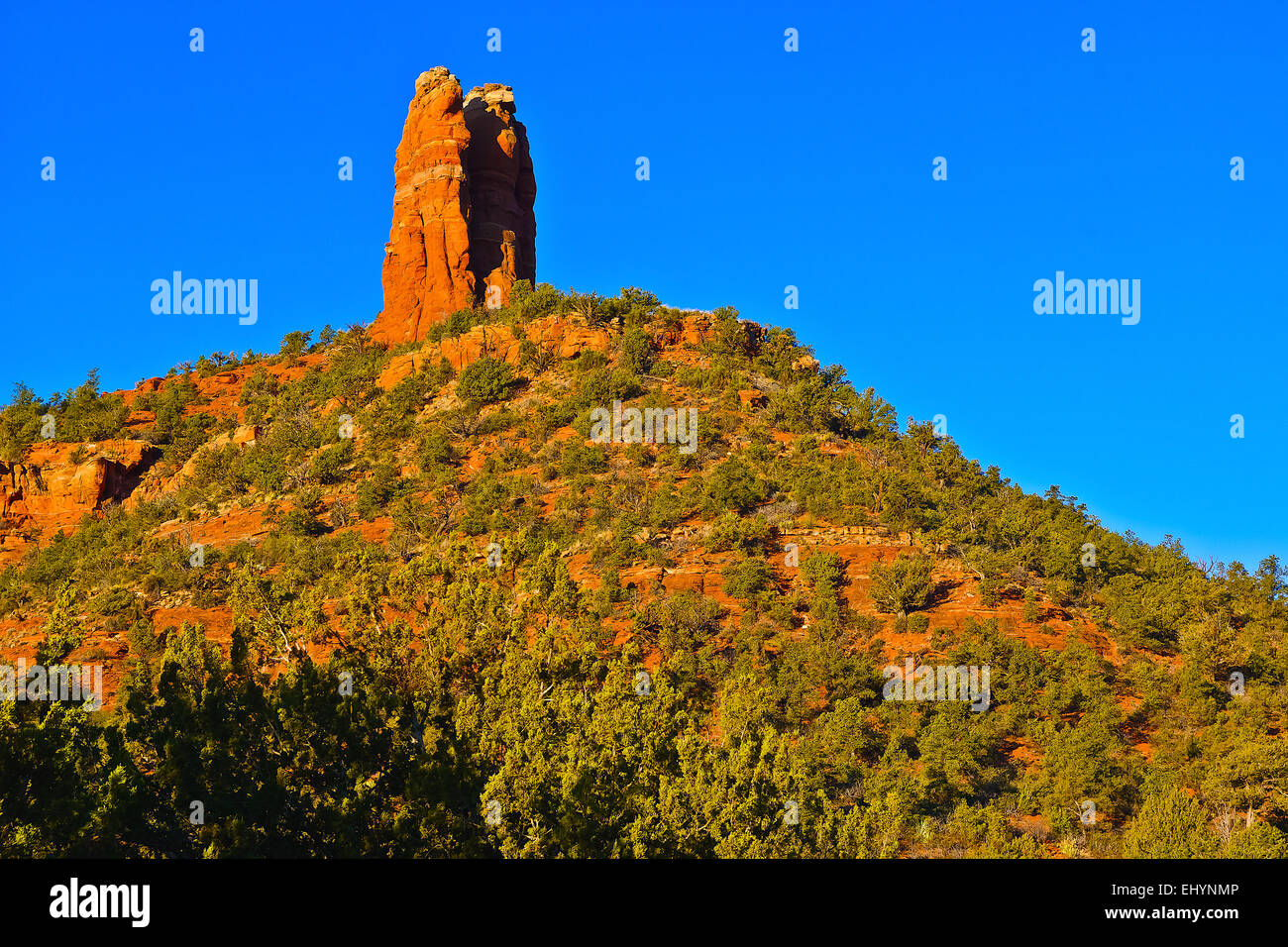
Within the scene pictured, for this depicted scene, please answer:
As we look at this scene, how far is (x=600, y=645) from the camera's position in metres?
26.2

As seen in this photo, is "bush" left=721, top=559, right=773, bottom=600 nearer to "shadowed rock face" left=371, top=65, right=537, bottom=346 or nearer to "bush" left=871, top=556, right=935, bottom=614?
"bush" left=871, top=556, right=935, bottom=614

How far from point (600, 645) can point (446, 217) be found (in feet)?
125

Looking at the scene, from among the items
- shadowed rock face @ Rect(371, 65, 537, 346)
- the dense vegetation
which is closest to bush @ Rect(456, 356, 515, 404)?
the dense vegetation

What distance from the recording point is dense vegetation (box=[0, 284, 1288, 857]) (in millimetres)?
17500

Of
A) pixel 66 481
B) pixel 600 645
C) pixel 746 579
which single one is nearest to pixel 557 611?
pixel 600 645

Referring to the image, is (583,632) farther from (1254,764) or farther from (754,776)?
(1254,764)

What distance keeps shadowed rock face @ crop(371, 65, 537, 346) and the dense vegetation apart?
7.91 feet

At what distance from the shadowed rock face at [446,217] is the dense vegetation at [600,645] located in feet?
7.91

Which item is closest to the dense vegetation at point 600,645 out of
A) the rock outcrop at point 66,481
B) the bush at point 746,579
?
the bush at point 746,579

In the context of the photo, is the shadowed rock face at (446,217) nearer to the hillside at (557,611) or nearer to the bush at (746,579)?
the hillside at (557,611)

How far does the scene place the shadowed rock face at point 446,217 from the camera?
59.4 meters

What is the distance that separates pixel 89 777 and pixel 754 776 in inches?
384
